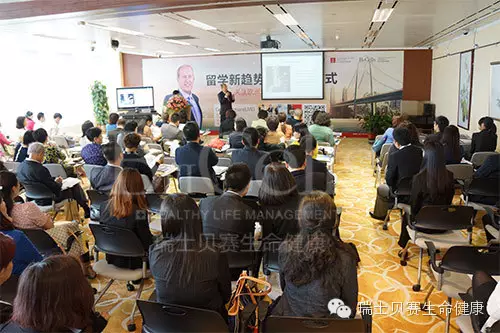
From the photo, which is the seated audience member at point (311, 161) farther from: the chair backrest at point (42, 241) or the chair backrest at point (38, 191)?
the chair backrest at point (38, 191)

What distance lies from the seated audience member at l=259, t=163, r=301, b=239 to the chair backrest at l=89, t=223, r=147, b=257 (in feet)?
3.22

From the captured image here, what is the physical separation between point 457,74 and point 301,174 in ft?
26.7

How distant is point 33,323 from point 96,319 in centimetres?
48

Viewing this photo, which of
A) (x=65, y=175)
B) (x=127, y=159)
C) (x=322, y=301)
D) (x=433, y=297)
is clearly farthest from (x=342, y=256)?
(x=65, y=175)

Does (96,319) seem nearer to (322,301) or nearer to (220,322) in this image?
(220,322)

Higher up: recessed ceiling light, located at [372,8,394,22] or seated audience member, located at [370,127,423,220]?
recessed ceiling light, located at [372,8,394,22]

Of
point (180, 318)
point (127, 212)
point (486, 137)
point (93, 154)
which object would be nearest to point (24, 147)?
point (93, 154)

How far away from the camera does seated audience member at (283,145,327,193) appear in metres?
4.05

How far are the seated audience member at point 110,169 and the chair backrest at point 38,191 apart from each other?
64 cm

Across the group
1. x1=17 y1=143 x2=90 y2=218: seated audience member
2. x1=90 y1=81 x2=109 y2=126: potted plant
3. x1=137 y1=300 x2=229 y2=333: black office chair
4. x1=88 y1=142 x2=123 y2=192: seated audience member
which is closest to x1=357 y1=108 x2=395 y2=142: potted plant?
x1=90 y1=81 x2=109 y2=126: potted plant

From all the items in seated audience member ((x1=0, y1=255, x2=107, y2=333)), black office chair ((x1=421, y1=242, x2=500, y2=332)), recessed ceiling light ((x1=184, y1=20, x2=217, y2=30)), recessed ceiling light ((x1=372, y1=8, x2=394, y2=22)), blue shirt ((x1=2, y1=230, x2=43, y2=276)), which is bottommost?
black office chair ((x1=421, y1=242, x2=500, y2=332))

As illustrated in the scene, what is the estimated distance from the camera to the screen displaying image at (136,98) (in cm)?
1389

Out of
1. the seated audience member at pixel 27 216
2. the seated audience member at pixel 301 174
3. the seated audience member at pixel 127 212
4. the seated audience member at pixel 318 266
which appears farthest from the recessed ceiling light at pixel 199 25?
the seated audience member at pixel 318 266

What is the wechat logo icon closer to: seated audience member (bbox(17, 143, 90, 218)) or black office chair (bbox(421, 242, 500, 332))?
black office chair (bbox(421, 242, 500, 332))
